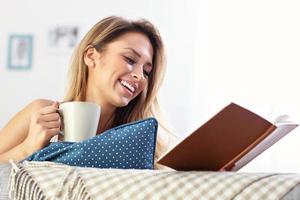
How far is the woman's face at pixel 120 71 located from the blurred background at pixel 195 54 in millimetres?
461

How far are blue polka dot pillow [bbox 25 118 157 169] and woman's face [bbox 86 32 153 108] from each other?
25.2 inches

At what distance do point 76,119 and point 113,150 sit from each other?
279 millimetres

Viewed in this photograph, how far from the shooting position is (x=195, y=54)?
1.89 metres

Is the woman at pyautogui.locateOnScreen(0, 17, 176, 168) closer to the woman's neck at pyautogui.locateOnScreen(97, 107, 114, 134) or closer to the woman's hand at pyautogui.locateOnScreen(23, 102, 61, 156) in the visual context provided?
the woman's neck at pyautogui.locateOnScreen(97, 107, 114, 134)

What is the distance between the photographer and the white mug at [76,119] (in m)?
0.91

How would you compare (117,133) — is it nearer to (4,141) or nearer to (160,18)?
(4,141)

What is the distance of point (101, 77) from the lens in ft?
4.43

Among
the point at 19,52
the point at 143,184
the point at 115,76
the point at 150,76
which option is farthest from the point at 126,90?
the point at 19,52

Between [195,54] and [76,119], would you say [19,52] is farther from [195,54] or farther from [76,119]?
[76,119]

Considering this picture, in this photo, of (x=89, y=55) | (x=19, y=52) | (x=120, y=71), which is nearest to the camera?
(x=120, y=71)

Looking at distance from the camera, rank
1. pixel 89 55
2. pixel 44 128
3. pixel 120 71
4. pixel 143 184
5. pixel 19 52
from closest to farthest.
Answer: pixel 143 184
pixel 44 128
pixel 120 71
pixel 89 55
pixel 19 52

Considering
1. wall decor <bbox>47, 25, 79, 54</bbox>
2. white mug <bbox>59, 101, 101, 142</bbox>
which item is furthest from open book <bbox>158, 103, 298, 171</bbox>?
wall decor <bbox>47, 25, 79, 54</bbox>

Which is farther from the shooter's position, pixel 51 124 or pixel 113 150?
pixel 51 124

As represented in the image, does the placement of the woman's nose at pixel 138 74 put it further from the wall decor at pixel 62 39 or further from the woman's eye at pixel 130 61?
the wall decor at pixel 62 39
